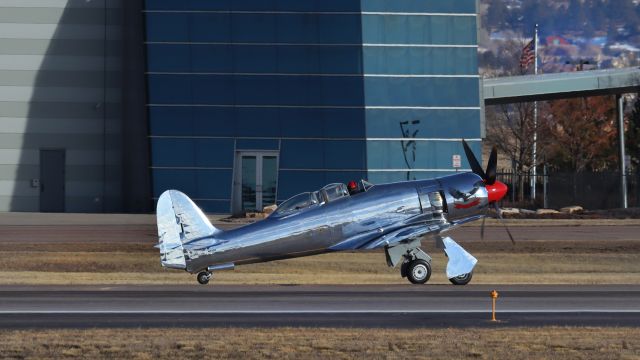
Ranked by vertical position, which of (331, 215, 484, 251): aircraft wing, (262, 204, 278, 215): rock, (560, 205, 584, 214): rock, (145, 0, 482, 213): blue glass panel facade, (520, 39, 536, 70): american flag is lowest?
(331, 215, 484, 251): aircraft wing

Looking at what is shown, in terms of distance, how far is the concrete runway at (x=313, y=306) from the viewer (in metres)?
18.7

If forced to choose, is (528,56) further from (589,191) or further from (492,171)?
(492,171)

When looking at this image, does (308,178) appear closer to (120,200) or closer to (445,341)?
(120,200)

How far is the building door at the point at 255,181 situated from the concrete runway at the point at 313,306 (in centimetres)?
2845

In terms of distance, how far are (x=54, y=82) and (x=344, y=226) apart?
35.1 m

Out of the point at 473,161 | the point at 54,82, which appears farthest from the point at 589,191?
the point at 473,161

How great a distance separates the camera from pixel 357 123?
53.0 metres

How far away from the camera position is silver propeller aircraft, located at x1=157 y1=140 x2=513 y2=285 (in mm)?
23531

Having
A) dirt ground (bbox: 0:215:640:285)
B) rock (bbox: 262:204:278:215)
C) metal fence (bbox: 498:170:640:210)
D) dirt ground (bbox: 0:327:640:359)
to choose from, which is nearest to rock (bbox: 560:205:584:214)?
metal fence (bbox: 498:170:640:210)

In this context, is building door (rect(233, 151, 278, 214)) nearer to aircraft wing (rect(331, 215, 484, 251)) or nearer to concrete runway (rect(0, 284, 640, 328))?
concrete runway (rect(0, 284, 640, 328))

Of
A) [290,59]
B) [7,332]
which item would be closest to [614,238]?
[290,59]

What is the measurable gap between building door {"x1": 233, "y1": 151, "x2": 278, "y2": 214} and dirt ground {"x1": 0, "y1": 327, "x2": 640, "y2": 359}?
36322 mm

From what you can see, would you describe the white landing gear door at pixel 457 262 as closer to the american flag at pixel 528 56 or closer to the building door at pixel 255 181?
the building door at pixel 255 181

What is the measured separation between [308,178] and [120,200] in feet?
34.1
